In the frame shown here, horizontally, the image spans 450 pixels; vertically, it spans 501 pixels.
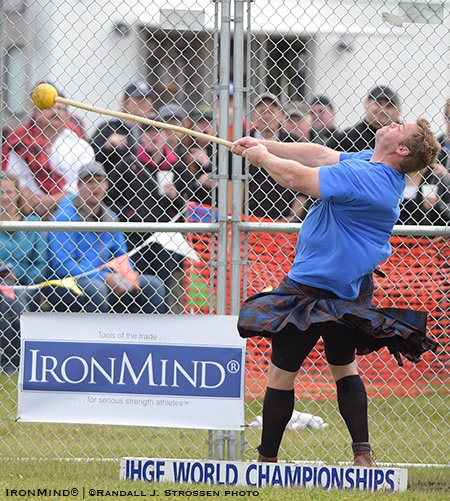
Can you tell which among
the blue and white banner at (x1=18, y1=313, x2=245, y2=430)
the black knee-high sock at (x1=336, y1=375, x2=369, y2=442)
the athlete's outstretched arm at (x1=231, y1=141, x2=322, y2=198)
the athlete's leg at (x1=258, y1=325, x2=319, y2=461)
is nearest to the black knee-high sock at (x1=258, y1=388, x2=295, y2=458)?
the athlete's leg at (x1=258, y1=325, x2=319, y2=461)

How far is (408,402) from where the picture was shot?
25.5 feet

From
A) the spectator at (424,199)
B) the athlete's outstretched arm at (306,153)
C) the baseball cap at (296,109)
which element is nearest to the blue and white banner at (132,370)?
the athlete's outstretched arm at (306,153)

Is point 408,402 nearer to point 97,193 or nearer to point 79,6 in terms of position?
point 97,193

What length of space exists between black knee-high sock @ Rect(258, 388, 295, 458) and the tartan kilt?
11.5 inches

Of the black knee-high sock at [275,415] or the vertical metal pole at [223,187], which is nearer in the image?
the black knee-high sock at [275,415]

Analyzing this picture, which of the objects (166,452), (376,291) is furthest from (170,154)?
(166,452)

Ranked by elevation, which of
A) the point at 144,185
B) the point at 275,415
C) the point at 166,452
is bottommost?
the point at 166,452

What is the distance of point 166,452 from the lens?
6082 millimetres

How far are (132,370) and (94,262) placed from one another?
1498 mm

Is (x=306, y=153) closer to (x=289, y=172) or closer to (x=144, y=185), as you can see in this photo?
(x=289, y=172)

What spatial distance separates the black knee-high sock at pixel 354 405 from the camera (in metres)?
4.96

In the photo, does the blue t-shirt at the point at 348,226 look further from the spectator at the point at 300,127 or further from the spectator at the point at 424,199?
the spectator at the point at 300,127

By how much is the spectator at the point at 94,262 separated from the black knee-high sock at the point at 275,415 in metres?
1.74

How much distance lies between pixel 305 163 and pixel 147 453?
6.63 ft
